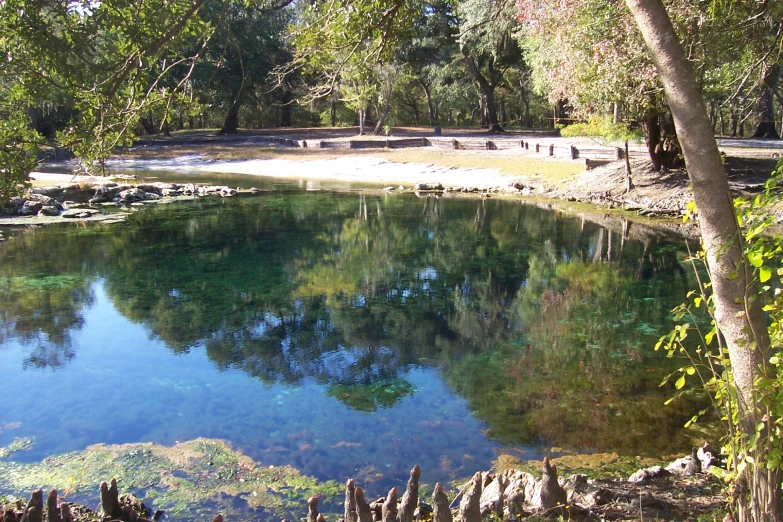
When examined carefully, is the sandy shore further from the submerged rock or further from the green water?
the green water

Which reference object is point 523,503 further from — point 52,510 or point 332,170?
point 332,170

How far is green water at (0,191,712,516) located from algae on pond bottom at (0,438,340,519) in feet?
0.81

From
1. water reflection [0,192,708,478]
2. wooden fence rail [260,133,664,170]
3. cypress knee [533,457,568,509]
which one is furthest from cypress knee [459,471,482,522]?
wooden fence rail [260,133,664,170]

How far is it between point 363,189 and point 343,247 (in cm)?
1244

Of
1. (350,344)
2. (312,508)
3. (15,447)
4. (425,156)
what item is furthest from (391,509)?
(425,156)

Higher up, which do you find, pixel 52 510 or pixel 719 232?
pixel 719 232

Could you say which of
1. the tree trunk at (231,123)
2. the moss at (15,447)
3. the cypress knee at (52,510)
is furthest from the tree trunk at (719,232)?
the tree trunk at (231,123)

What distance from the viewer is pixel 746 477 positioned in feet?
12.9

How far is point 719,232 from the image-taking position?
12.3 ft

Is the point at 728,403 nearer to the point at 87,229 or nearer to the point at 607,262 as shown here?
the point at 607,262

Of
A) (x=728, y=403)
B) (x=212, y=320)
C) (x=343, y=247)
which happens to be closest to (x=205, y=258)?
Result: (x=343, y=247)

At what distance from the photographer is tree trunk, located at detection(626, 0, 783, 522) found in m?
3.74

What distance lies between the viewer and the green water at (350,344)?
7750 millimetres

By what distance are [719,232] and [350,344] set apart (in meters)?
7.90
